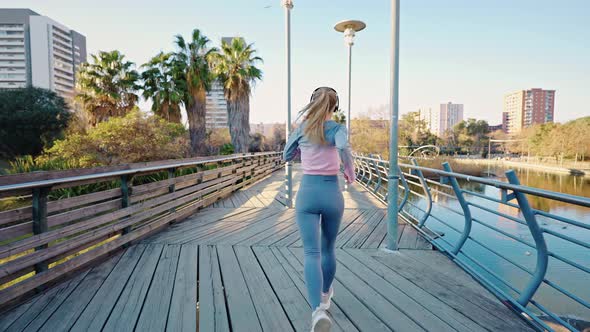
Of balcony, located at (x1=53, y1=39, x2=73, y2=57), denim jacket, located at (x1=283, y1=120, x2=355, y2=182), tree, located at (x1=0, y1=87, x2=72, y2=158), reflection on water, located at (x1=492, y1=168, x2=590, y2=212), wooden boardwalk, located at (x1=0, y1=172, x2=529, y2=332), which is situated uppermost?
balcony, located at (x1=53, y1=39, x2=73, y2=57)

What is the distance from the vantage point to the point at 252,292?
8.25ft

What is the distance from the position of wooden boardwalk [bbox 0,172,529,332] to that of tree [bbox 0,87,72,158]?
29453 millimetres

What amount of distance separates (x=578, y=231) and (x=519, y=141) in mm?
81630

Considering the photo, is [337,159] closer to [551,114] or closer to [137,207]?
[137,207]

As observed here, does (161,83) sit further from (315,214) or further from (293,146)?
(315,214)

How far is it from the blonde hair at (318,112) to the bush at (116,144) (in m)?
13.1

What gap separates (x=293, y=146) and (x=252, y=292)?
1.28m

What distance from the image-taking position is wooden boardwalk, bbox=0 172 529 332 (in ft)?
6.76

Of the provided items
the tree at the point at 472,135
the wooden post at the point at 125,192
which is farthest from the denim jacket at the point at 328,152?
the tree at the point at 472,135

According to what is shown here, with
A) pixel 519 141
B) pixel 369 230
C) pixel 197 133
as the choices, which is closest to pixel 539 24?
pixel 519 141

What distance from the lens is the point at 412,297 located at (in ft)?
8.02

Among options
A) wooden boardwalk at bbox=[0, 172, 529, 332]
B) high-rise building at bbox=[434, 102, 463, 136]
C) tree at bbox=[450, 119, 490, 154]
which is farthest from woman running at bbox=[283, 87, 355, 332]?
high-rise building at bbox=[434, 102, 463, 136]

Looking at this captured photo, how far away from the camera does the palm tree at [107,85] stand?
2022 cm

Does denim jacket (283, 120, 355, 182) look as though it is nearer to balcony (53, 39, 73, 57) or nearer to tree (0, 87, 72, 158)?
tree (0, 87, 72, 158)
